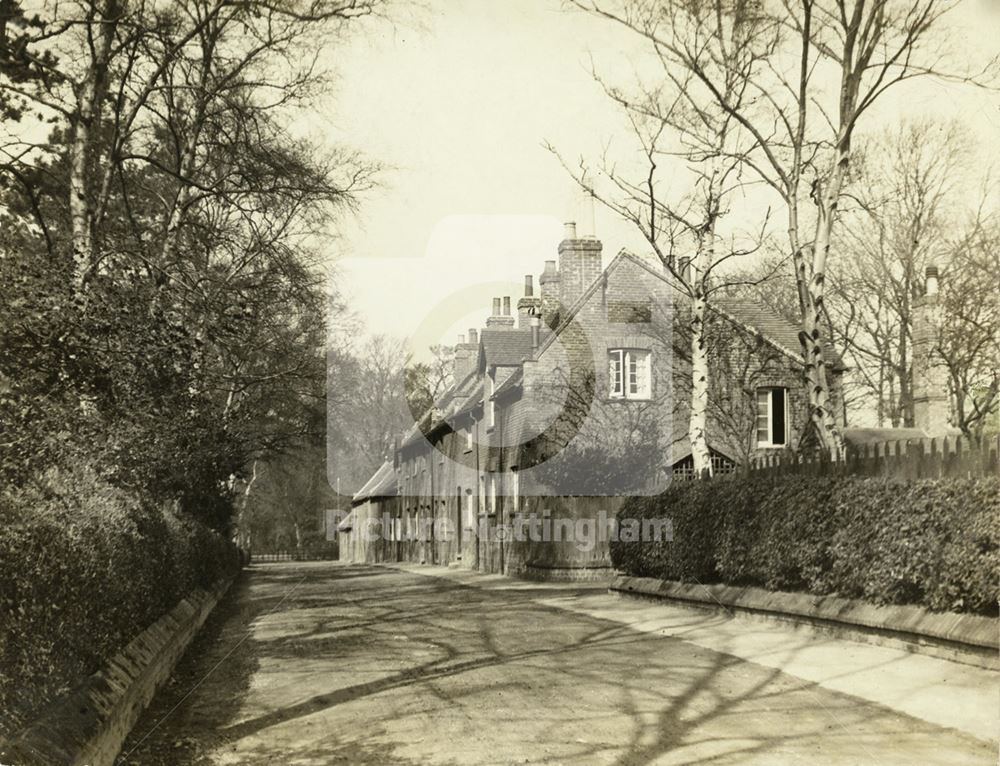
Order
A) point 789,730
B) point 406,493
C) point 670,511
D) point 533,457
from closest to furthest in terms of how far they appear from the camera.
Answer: point 789,730
point 670,511
point 533,457
point 406,493

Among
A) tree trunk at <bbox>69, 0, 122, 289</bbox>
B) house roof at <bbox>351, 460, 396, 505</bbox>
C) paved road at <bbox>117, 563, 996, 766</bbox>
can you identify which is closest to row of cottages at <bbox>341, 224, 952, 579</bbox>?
A: paved road at <bbox>117, 563, 996, 766</bbox>

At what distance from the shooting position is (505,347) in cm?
3253

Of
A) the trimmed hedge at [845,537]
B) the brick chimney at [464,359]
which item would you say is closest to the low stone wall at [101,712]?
the trimmed hedge at [845,537]

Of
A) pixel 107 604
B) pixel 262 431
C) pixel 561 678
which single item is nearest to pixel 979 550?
pixel 561 678

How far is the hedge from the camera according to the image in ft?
17.7

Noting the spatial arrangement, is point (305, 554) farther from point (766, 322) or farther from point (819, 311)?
point (819, 311)

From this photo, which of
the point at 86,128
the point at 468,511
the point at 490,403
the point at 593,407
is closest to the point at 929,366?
the point at 593,407

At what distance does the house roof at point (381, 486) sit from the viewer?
181 ft

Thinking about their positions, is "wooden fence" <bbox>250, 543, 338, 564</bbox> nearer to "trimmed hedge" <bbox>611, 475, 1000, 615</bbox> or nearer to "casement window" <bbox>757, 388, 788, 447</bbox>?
"casement window" <bbox>757, 388, 788, 447</bbox>

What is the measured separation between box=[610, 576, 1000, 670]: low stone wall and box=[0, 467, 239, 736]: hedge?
24.9ft

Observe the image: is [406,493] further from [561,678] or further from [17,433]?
[17,433]

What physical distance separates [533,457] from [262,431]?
10202 millimetres

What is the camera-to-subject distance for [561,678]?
9.66 m

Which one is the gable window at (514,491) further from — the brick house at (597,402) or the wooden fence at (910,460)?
the wooden fence at (910,460)
